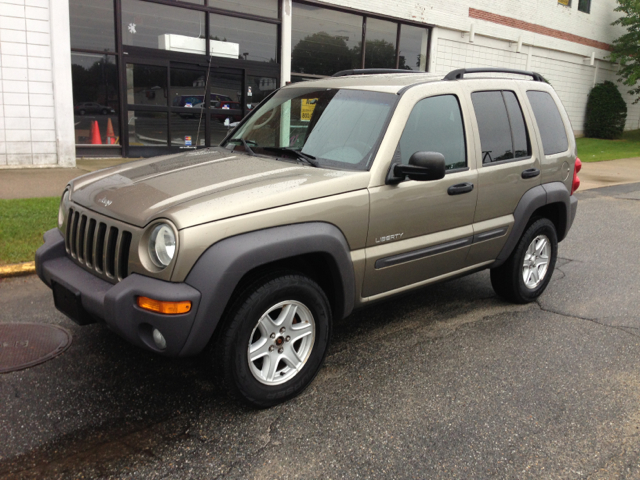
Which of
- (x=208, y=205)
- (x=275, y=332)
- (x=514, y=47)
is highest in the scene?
(x=514, y=47)

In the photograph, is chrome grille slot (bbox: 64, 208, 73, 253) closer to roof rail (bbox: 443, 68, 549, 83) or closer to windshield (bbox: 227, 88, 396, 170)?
windshield (bbox: 227, 88, 396, 170)

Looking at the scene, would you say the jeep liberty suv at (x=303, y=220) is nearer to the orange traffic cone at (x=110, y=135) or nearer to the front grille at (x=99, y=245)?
the front grille at (x=99, y=245)

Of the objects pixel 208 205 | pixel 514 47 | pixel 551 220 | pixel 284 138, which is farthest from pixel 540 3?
pixel 208 205

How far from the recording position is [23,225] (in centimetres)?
630

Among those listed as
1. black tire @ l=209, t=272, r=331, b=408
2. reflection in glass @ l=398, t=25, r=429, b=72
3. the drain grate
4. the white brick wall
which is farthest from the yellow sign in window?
reflection in glass @ l=398, t=25, r=429, b=72

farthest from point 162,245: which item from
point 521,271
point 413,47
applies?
point 413,47

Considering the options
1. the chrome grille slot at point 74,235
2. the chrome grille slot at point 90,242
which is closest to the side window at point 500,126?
the chrome grille slot at point 90,242

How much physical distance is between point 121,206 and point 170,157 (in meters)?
1.10

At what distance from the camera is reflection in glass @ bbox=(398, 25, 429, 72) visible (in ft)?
56.0

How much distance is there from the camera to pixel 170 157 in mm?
4133

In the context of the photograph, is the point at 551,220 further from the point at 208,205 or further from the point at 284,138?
the point at 208,205

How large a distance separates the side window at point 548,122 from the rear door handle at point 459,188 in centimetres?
115

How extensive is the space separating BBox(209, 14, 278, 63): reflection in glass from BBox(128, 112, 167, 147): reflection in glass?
2.06 metres

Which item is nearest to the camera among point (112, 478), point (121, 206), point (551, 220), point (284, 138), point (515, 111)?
point (112, 478)
